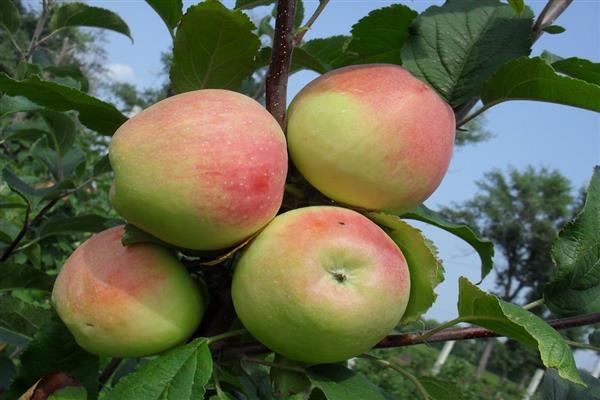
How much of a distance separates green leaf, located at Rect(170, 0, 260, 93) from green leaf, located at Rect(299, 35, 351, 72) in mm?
205

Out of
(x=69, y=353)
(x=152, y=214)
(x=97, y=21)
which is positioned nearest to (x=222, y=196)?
(x=152, y=214)

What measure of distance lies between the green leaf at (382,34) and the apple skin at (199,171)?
10.6 inches

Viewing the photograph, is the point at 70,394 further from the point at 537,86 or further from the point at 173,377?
the point at 537,86

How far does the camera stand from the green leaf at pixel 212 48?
2.13 ft

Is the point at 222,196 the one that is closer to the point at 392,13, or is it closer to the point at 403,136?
the point at 403,136

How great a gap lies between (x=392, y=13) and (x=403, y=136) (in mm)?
245

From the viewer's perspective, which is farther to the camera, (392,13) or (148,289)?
(392,13)

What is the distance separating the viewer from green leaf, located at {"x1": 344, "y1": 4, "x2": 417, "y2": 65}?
0.77 metres

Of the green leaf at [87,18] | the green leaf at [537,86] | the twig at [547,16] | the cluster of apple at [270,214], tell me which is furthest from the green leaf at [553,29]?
the green leaf at [87,18]

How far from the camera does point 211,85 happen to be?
2.41 ft

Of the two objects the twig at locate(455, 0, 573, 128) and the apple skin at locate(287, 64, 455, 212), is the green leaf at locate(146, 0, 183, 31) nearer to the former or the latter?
the apple skin at locate(287, 64, 455, 212)

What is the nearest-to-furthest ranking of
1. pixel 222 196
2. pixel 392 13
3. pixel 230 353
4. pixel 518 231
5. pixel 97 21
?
1. pixel 222 196
2. pixel 230 353
3. pixel 392 13
4. pixel 97 21
5. pixel 518 231

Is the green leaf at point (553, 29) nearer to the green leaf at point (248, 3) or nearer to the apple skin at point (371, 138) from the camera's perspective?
the apple skin at point (371, 138)

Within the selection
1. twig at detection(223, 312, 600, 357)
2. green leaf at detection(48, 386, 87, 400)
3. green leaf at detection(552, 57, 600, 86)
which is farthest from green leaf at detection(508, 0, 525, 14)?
green leaf at detection(48, 386, 87, 400)
